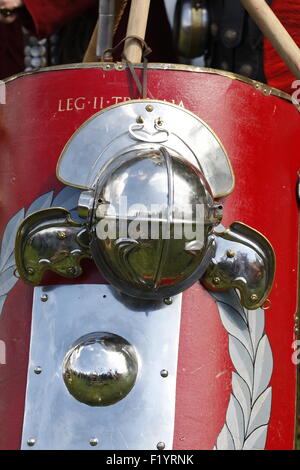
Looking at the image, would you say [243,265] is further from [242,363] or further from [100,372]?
[100,372]

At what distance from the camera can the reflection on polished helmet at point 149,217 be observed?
141 centimetres

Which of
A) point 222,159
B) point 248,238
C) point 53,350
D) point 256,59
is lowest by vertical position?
point 53,350

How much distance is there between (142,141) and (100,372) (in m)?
0.35

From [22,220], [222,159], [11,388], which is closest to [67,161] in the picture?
[22,220]

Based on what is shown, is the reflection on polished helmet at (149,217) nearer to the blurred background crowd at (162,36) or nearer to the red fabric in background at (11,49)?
the blurred background crowd at (162,36)

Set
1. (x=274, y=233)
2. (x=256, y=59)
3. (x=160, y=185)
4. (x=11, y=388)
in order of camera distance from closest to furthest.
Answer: (x=160, y=185)
(x=11, y=388)
(x=274, y=233)
(x=256, y=59)

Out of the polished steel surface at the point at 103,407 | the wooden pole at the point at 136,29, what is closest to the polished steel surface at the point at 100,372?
the polished steel surface at the point at 103,407

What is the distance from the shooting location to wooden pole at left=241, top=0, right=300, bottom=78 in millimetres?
1665

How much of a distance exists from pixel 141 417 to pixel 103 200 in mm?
314

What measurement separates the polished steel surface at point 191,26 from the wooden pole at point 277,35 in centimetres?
57

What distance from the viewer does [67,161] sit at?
153 centimetres

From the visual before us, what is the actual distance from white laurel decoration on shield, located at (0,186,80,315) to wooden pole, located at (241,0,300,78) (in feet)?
1.37

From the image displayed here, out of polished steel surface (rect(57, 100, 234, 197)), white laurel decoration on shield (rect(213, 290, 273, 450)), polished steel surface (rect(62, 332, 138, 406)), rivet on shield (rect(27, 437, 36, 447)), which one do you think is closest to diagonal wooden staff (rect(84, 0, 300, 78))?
polished steel surface (rect(57, 100, 234, 197))

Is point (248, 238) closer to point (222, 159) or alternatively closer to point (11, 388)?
point (222, 159)
